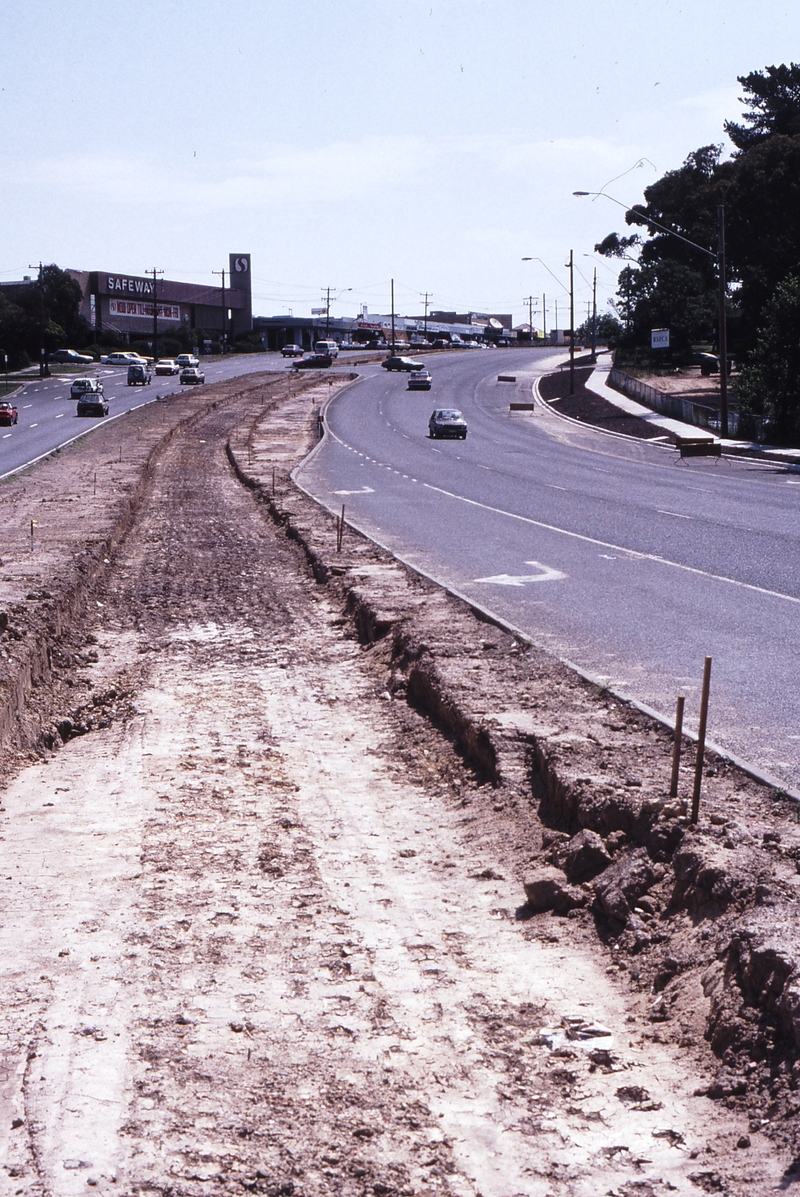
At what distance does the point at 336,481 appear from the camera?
3541 centimetres

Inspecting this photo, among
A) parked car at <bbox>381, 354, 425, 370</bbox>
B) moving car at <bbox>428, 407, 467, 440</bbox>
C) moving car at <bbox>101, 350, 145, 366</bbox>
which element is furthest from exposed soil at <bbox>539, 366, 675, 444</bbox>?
moving car at <bbox>101, 350, 145, 366</bbox>

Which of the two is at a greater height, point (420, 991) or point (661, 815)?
point (661, 815)

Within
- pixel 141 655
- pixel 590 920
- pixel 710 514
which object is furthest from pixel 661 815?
pixel 710 514

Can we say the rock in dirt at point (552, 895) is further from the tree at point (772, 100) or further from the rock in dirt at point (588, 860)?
the tree at point (772, 100)

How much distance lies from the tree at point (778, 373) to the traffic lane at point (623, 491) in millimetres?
4748

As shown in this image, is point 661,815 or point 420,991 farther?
point 661,815

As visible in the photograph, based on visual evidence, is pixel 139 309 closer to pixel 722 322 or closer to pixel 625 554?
pixel 722 322

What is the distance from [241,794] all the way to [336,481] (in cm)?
2715

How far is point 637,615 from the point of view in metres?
14.0

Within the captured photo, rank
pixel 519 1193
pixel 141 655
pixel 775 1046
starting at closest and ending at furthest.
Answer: pixel 519 1193, pixel 775 1046, pixel 141 655

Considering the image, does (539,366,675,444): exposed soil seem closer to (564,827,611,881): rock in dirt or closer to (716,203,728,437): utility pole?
(716,203,728,437): utility pole

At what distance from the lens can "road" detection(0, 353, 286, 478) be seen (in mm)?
50481

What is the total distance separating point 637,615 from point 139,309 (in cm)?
13847

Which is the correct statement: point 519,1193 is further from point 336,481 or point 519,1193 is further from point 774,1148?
point 336,481
